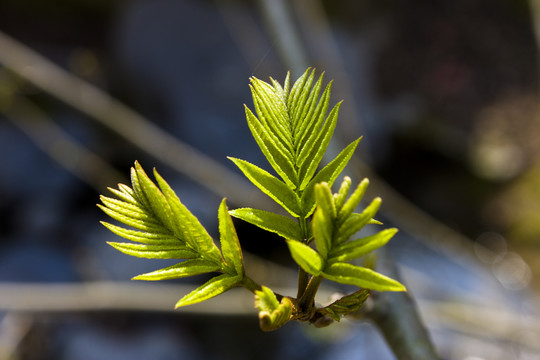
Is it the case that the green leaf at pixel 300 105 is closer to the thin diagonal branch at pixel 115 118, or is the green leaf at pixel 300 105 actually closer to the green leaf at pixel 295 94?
the green leaf at pixel 295 94

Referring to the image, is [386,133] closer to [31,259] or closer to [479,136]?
[479,136]

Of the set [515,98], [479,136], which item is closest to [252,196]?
[479,136]

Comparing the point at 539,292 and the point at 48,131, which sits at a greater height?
the point at 48,131

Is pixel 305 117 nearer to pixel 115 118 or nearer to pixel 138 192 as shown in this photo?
pixel 138 192

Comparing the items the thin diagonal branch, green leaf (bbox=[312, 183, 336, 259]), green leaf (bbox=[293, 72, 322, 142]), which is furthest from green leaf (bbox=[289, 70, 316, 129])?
the thin diagonal branch

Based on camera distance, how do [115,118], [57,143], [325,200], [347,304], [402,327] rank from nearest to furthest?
1. [325,200]
2. [347,304]
3. [402,327]
4. [115,118]
5. [57,143]

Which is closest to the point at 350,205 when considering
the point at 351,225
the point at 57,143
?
the point at 351,225
